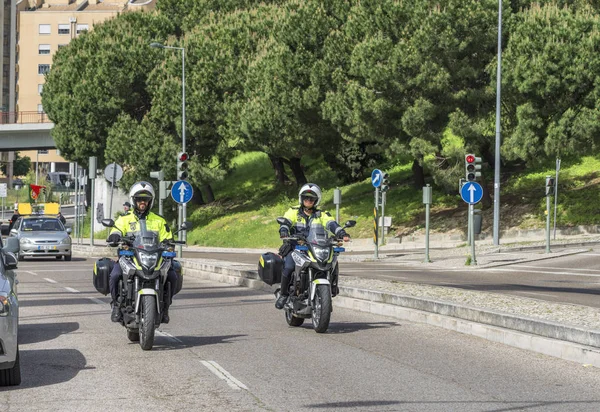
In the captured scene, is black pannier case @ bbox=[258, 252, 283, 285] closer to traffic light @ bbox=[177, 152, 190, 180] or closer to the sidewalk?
the sidewalk

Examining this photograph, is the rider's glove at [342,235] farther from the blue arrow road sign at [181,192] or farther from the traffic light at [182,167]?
the traffic light at [182,167]

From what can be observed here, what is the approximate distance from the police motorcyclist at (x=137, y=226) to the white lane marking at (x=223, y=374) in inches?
61.7

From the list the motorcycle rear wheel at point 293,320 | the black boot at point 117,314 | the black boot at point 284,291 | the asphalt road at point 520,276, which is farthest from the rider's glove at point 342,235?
the asphalt road at point 520,276

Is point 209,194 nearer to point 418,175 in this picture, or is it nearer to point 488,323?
point 418,175

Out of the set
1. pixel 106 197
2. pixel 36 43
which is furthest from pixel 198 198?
pixel 36 43

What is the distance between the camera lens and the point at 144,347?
12.3 m

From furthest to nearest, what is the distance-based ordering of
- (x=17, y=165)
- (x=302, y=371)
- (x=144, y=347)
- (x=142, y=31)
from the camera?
(x=17, y=165) → (x=142, y=31) → (x=144, y=347) → (x=302, y=371)

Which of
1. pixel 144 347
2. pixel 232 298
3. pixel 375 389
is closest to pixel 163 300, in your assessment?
pixel 144 347

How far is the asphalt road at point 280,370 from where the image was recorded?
9.05 m

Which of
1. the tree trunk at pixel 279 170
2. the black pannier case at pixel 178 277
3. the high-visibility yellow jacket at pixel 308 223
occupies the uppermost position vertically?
the tree trunk at pixel 279 170

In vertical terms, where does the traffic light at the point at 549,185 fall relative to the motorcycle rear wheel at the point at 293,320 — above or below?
above

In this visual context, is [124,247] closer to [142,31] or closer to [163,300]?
[163,300]

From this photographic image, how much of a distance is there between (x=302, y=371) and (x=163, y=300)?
8.14 feet

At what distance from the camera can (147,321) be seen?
1220 cm
